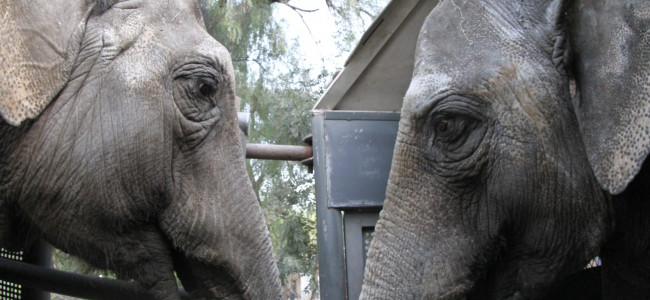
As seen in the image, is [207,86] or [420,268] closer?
[420,268]

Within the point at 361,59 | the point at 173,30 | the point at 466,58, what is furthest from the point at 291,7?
the point at 466,58

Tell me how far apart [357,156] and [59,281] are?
5.04 feet

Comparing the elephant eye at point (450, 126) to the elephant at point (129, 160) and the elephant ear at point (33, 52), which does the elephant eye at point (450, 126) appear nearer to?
the elephant at point (129, 160)

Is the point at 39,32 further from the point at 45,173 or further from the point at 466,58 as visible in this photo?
the point at 466,58

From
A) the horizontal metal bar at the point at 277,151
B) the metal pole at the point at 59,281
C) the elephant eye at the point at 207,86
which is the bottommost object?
the metal pole at the point at 59,281

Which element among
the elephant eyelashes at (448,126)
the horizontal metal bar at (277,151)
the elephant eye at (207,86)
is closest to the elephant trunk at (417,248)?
the elephant eyelashes at (448,126)

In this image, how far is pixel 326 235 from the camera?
4.16 m

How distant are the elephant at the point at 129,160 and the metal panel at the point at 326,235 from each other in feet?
2.33

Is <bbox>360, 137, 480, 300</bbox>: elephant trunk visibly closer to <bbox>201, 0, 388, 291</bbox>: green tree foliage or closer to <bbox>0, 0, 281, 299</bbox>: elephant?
<bbox>0, 0, 281, 299</bbox>: elephant

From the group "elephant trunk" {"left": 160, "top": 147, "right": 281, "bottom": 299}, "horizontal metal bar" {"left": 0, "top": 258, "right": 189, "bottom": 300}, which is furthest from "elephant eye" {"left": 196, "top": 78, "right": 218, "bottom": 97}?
"horizontal metal bar" {"left": 0, "top": 258, "right": 189, "bottom": 300}

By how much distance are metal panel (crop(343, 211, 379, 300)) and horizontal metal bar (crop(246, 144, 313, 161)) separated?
1.56 ft

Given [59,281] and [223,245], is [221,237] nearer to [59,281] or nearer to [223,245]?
[223,245]

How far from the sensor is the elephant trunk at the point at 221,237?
10.8 ft

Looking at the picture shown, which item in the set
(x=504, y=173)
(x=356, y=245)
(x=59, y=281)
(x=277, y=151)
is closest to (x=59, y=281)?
(x=59, y=281)
